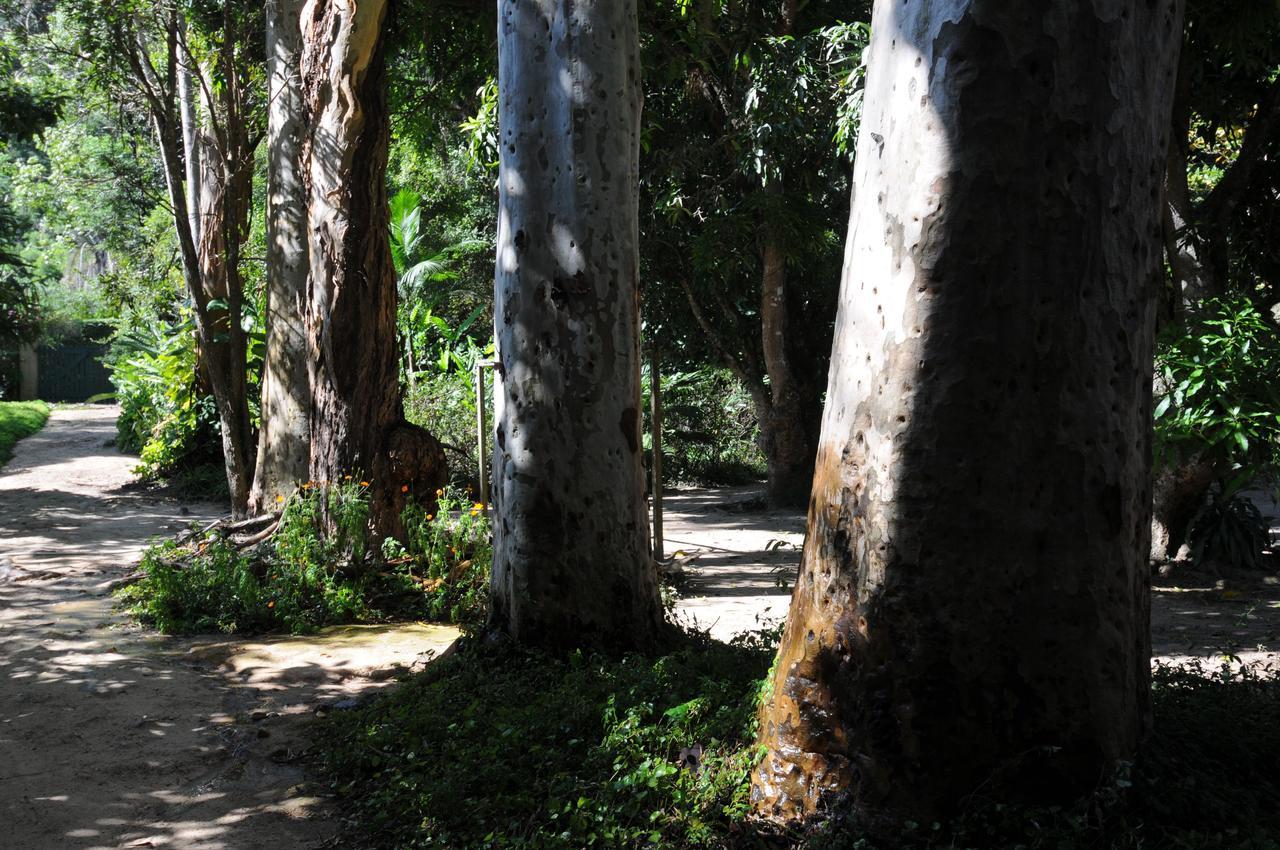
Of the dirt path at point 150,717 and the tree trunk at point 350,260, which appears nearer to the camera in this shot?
the dirt path at point 150,717

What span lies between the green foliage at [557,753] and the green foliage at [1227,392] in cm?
456

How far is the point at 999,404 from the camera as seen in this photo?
3.18 meters

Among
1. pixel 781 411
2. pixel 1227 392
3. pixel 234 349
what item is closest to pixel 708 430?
pixel 781 411

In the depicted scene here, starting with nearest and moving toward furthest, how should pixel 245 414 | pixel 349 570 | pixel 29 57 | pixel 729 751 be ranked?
pixel 729 751 → pixel 349 570 → pixel 245 414 → pixel 29 57

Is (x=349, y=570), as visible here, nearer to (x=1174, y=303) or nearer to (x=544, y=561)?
(x=544, y=561)

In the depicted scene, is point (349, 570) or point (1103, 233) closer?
point (1103, 233)

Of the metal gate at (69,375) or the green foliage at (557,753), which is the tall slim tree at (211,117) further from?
the metal gate at (69,375)

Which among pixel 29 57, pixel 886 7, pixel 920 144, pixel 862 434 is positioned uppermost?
pixel 29 57

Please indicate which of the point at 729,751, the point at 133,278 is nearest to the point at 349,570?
the point at 729,751

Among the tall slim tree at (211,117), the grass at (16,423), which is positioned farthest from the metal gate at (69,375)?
the tall slim tree at (211,117)

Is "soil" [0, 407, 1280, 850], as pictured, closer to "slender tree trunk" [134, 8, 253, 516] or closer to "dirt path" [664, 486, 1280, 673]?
"dirt path" [664, 486, 1280, 673]

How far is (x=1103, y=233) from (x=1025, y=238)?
248mm

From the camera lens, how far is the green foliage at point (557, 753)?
3713 mm

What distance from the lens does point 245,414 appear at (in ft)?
32.8
